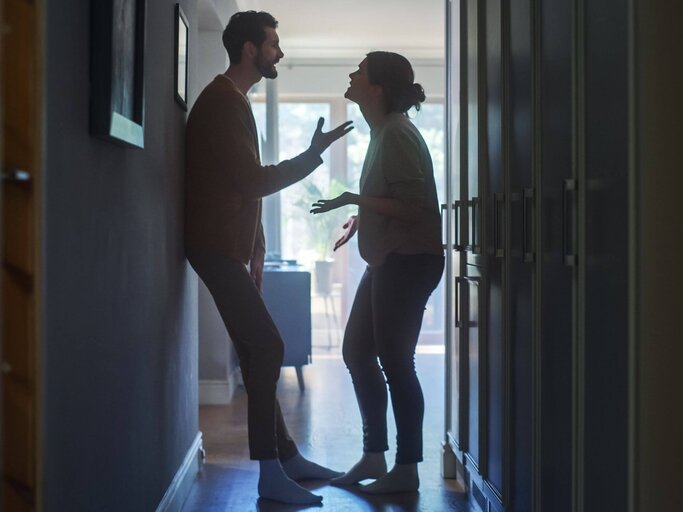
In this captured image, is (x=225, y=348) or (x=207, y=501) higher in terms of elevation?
(x=225, y=348)

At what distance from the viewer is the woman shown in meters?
2.99

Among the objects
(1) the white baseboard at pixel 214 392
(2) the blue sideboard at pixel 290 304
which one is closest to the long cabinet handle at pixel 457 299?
(1) the white baseboard at pixel 214 392

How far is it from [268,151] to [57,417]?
5.42 meters

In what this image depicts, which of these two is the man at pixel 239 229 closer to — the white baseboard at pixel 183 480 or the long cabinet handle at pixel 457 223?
the white baseboard at pixel 183 480

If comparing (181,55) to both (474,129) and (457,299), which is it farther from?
(457,299)

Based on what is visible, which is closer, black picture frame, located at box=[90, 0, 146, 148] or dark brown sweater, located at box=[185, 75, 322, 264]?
black picture frame, located at box=[90, 0, 146, 148]

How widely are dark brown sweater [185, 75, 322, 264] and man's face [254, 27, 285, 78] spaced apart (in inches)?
7.1

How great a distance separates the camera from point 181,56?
301 centimetres

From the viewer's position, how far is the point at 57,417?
5.03 feet
